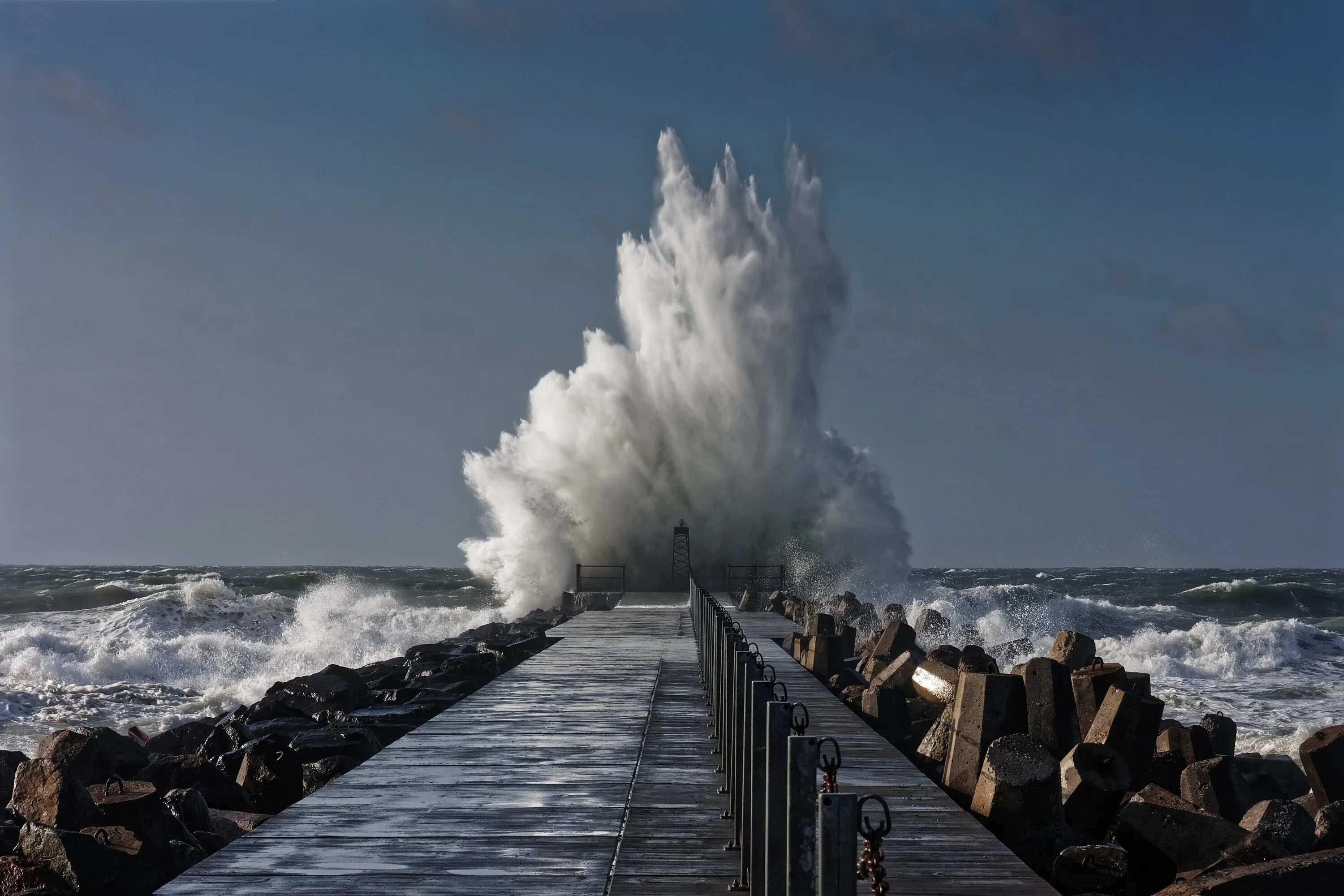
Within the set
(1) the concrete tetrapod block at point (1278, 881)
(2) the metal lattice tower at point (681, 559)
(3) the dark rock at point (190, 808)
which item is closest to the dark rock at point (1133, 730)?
(1) the concrete tetrapod block at point (1278, 881)

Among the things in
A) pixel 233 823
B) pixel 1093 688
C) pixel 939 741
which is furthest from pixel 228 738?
pixel 1093 688

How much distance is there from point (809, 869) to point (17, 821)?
5.59 m

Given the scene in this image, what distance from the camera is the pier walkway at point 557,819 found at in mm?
4801

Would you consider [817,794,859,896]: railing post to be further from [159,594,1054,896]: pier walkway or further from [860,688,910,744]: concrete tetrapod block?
[860,688,910,744]: concrete tetrapod block

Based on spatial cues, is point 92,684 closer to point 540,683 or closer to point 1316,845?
point 540,683

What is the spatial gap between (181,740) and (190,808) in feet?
15.8

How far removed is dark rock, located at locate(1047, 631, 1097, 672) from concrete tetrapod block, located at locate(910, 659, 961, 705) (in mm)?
1671

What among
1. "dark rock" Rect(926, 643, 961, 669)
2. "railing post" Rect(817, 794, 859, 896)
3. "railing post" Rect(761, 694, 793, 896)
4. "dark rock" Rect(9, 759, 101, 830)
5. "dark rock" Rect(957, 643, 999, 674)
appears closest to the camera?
"railing post" Rect(817, 794, 859, 896)

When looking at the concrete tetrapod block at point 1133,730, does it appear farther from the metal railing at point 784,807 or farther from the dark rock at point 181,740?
the dark rock at point 181,740

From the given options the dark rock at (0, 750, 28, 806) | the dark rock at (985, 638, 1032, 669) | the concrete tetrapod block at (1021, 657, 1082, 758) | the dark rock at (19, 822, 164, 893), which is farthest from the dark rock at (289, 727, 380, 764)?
the dark rock at (985, 638, 1032, 669)

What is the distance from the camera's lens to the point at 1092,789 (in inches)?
280

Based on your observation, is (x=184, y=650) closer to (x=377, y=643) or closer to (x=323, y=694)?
(x=377, y=643)

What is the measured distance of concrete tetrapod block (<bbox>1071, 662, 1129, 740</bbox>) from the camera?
9539 millimetres

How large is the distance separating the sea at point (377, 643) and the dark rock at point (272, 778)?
847cm
